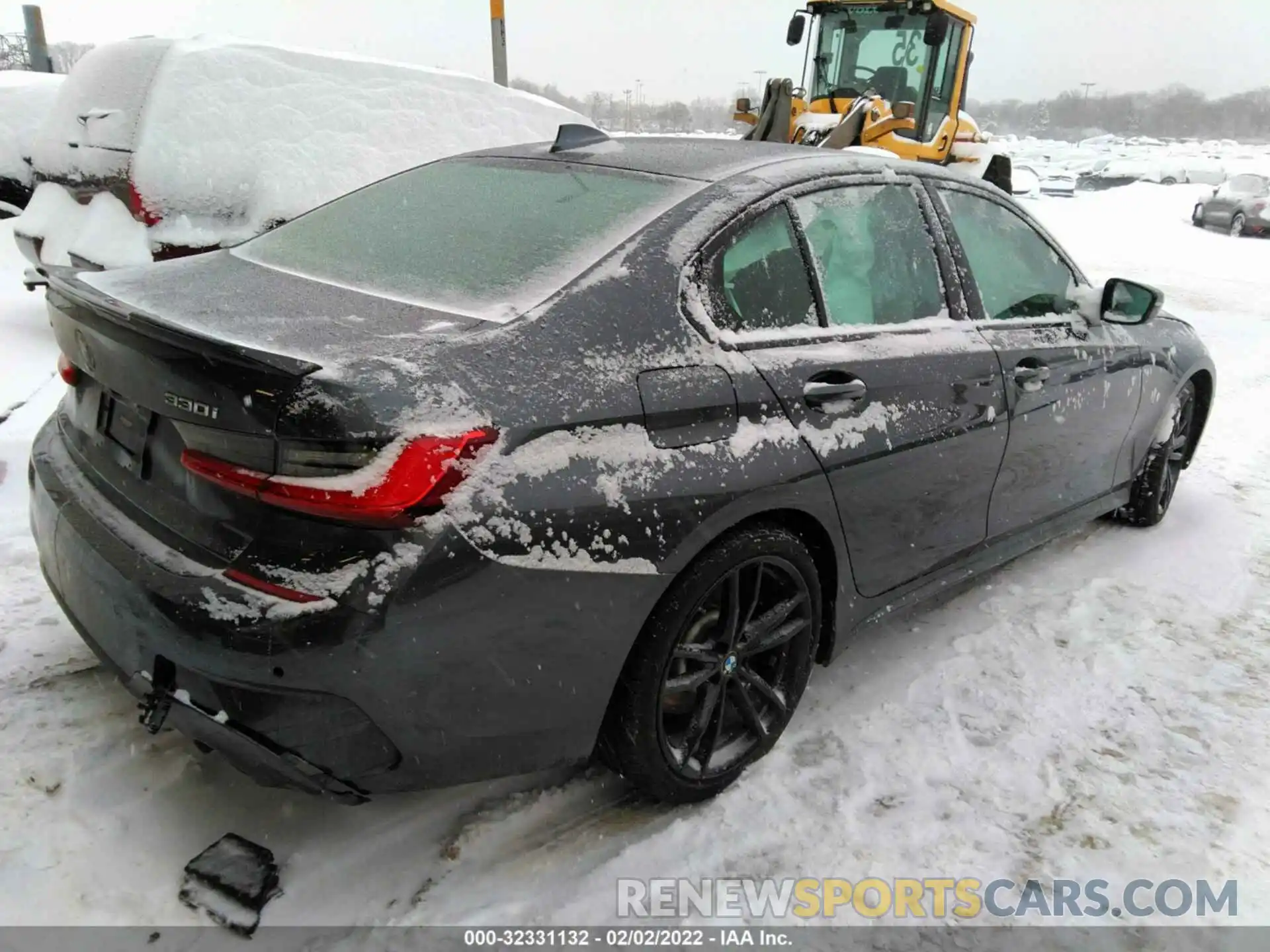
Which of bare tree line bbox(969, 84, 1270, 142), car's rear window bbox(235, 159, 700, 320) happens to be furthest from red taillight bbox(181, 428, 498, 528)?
bare tree line bbox(969, 84, 1270, 142)

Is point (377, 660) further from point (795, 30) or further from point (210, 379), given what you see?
point (795, 30)

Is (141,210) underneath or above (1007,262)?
underneath

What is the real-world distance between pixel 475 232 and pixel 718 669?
4.30 ft

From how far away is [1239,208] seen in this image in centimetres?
1994

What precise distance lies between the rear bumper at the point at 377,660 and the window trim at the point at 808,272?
25.9 inches

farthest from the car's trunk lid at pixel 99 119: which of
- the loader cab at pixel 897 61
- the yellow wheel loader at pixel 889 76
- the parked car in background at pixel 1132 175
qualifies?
the parked car in background at pixel 1132 175

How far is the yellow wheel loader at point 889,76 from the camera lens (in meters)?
11.4

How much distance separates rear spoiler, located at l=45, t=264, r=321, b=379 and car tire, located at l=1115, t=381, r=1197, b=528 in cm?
391

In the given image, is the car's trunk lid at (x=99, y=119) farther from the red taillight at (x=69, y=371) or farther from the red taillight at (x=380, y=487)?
the red taillight at (x=380, y=487)

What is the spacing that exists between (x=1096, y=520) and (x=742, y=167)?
301 centimetres

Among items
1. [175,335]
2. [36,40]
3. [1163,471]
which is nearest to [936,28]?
[1163,471]

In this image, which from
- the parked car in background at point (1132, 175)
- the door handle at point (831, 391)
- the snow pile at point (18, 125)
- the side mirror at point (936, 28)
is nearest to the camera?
the door handle at point (831, 391)

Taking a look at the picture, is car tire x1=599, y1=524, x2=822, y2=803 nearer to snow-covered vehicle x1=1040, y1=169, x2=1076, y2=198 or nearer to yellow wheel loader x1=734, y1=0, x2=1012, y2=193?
yellow wheel loader x1=734, y1=0, x2=1012, y2=193

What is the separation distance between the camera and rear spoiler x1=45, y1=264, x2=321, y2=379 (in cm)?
171
